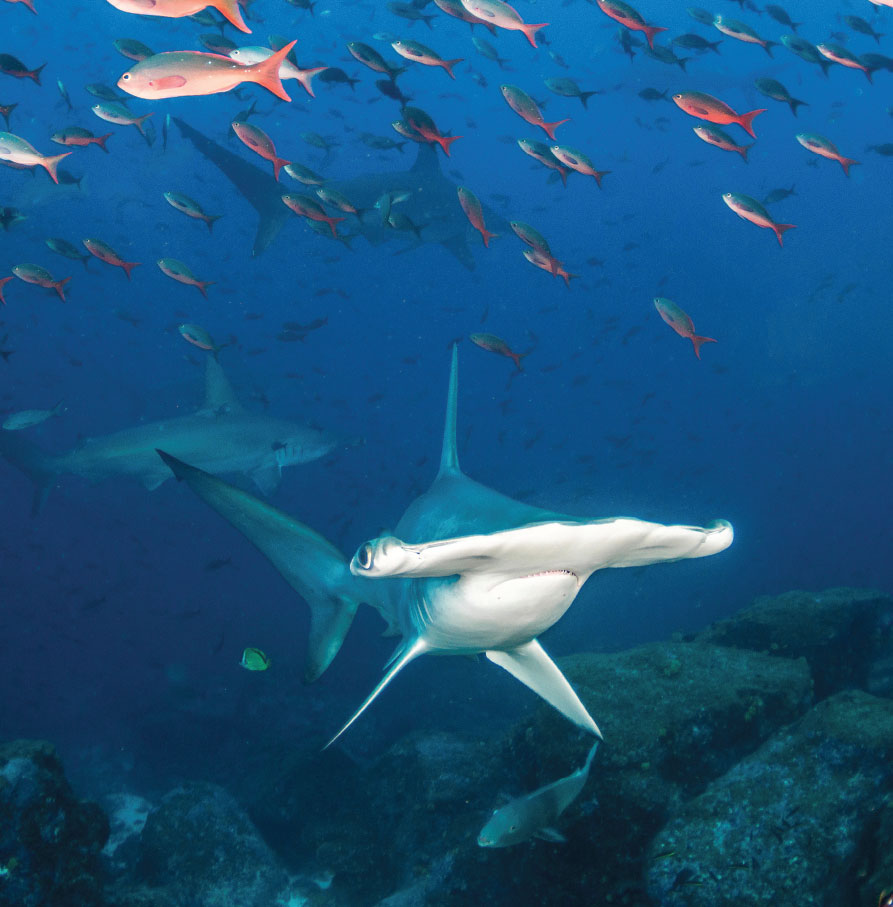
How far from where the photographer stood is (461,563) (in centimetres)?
199

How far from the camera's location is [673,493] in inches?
1501

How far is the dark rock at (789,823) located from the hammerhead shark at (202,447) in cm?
847

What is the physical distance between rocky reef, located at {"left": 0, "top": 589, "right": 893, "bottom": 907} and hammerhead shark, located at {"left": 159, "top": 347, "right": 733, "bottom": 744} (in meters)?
1.07

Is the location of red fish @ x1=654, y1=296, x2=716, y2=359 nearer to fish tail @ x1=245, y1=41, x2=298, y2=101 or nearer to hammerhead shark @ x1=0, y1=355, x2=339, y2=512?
fish tail @ x1=245, y1=41, x2=298, y2=101

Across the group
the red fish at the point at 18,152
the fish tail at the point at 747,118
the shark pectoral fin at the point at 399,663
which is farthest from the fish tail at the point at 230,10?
the fish tail at the point at 747,118

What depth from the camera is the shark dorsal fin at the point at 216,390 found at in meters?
9.97

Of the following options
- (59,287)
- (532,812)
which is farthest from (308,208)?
(532,812)

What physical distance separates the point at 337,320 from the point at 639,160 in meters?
45.7

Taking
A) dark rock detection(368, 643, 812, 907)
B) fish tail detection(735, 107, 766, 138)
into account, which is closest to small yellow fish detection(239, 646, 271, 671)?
dark rock detection(368, 643, 812, 907)

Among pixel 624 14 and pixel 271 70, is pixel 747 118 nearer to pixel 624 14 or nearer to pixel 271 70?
pixel 624 14

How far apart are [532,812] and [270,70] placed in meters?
5.30

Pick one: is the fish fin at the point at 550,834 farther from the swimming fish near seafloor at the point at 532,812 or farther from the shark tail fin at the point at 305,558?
the shark tail fin at the point at 305,558

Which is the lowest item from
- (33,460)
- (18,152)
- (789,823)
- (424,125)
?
(33,460)

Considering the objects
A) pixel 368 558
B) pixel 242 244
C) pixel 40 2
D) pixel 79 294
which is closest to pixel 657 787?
pixel 368 558
